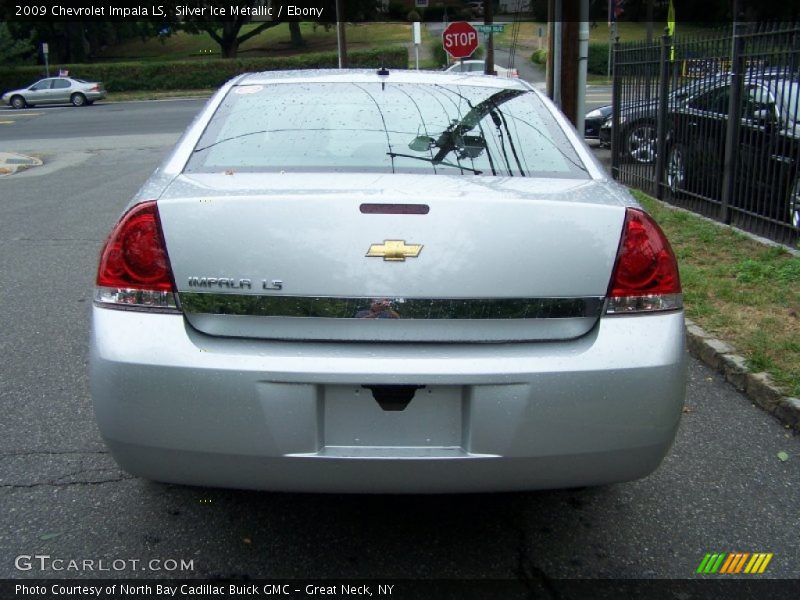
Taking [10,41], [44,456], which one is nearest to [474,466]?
[44,456]

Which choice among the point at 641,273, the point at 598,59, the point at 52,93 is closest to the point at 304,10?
the point at 598,59

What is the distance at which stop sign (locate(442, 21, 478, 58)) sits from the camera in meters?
19.2

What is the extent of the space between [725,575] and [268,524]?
1617mm

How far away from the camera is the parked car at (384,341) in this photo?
238 centimetres

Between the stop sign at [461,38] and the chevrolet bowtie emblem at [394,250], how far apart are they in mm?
17784

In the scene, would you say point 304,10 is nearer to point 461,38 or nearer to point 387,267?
point 461,38

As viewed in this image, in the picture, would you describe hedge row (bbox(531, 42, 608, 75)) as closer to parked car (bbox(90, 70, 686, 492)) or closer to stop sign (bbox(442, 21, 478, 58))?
stop sign (bbox(442, 21, 478, 58))

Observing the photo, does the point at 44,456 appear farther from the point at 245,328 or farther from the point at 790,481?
the point at 790,481

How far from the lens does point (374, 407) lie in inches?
94.4

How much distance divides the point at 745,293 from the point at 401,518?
3.70 meters

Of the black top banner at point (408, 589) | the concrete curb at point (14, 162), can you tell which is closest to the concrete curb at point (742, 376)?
the black top banner at point (408, 589)

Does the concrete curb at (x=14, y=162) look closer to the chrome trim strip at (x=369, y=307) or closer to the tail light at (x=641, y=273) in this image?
the chrome trim strip at (x=369, y=307)

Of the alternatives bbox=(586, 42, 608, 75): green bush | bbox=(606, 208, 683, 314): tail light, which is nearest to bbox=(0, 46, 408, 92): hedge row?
bbox=(586, 42, 608, 75): green bush

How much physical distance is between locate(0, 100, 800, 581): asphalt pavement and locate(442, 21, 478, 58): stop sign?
16.2 m
